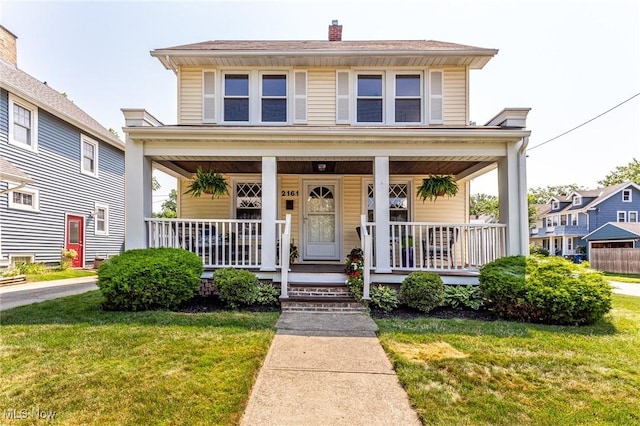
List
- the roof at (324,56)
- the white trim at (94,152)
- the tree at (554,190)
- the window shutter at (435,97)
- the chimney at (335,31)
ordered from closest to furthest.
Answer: the roof at (324,56) < the window shutter at (435,97) < the chimney at (335,31) < the white trim at (94,152) < the tree at (554,190)

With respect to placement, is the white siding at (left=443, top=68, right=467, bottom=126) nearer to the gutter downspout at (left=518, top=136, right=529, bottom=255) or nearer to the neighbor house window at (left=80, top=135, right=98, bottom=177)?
the gutter downspout at (left=518, top=136, right=529, bottom=255)

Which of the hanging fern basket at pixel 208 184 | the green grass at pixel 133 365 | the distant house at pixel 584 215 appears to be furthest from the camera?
the distant house at pixel 584 215

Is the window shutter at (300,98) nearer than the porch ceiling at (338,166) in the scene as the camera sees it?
No

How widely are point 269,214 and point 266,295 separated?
57.7 inches

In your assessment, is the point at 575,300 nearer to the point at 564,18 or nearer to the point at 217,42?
the point at 564,18

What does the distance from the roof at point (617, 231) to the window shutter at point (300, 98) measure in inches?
1027

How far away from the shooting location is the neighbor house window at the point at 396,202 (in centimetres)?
883

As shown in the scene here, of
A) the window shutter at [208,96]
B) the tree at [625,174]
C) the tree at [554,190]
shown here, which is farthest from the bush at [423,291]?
the tree at [554,190]

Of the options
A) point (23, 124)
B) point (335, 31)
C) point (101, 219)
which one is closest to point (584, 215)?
point (335, 31)

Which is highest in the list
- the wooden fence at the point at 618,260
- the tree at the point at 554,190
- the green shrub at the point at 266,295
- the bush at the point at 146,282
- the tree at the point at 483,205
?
the tree at the point at 554,190

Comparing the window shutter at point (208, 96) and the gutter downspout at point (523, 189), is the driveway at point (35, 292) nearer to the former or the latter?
the window shutter at point (208, 96)

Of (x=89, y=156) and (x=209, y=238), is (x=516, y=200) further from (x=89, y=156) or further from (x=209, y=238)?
(x=89, y=156)

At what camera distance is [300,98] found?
8.27 metres

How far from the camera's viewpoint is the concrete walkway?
251cm
